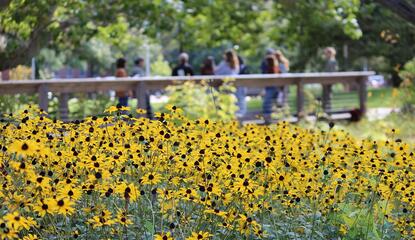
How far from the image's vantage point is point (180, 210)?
4230 mm

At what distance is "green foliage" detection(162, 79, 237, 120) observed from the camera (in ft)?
36.2

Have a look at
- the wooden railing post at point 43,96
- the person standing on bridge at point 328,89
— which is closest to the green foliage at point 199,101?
the wooden railing post at point 43,96

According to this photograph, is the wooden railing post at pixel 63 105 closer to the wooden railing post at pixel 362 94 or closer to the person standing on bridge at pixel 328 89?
the person standing on bridge at pixel 328 89

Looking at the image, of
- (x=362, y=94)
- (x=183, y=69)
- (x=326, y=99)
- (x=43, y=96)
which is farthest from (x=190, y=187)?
(x=362, y=94)

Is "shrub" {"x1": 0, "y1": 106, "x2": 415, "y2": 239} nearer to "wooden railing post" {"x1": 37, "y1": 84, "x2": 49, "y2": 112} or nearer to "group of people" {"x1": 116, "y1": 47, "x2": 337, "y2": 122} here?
"wooden railing post" {"x1": 37, "y1": 84, "x2": 49, "y2": 112}

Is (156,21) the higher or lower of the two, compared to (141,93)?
higher

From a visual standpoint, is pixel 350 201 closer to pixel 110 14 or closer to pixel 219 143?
pixel 219 143

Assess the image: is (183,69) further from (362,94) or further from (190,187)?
(190,187)

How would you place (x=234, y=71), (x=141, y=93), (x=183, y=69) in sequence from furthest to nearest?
(x=234, y=71), (x=183, y=69), (x=141, y=93)

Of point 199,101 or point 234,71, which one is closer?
point 199,101

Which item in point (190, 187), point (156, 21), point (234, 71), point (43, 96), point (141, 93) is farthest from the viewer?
point (234, 71)

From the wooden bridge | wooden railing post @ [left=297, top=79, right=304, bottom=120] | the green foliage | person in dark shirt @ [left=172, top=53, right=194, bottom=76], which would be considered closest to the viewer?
the wooden bridge

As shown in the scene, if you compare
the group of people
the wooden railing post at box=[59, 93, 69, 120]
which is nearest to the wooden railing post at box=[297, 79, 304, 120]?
the group of people

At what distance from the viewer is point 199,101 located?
441 inches
